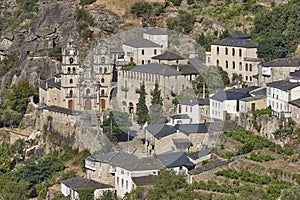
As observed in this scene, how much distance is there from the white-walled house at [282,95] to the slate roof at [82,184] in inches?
345

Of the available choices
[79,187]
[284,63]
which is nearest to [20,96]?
[79,187]

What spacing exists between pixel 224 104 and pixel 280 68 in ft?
12.9

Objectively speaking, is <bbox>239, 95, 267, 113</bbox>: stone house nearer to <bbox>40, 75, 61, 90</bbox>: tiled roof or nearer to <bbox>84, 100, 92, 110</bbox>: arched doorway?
<bbox>84, 100, 92, 110</bbox>: arched doorway

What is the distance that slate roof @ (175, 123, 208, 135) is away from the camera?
51.3 metres

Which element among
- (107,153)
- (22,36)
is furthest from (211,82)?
(22,36)

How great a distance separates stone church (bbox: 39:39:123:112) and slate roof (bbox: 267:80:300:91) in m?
10.9

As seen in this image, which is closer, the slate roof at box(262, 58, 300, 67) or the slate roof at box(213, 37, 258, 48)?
the slate roof at box(262, 58, 300, 67)

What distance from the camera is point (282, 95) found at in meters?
50.8

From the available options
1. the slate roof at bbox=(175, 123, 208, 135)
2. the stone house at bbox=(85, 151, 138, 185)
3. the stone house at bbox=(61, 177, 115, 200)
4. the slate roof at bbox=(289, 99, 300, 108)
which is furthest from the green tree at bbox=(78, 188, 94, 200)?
the slate roof at bbox=(289, 99, 300, 108)

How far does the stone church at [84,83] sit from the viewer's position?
59438 millimetres

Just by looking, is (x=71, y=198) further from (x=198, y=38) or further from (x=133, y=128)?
(x=198, y=38)

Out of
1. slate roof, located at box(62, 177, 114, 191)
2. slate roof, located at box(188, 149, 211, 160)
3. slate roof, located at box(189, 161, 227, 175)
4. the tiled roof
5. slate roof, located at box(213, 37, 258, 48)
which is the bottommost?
slate roof, located at box(62, 177, 114, 191)

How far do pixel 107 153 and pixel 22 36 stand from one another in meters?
26.2

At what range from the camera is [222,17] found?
68250 millimetres
